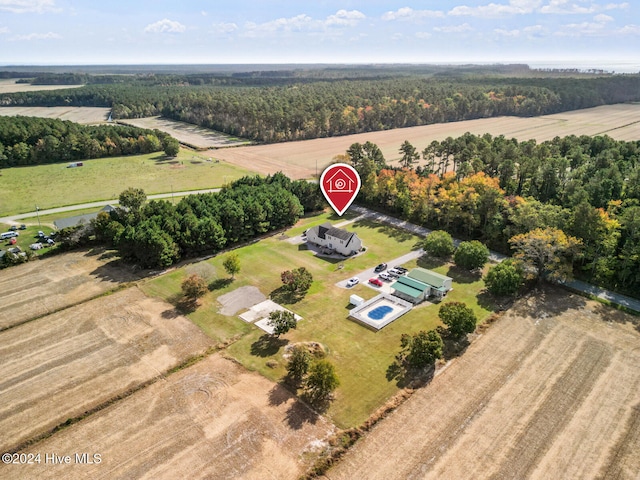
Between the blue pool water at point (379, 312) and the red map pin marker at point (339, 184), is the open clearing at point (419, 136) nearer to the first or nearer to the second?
the red map pin marker at point (339, 184)

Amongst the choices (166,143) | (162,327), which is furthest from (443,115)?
(162,327)

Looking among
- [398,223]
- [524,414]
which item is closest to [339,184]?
[398,223]

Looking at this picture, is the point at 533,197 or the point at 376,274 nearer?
the point at 376,274

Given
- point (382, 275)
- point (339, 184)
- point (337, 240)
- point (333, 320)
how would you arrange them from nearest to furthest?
1. point (333, 320)
2. point (339, 184)
3. point (382, 275)
4. point (337, 240)

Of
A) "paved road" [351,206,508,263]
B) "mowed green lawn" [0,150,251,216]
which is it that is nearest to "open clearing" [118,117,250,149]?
"mowed green lawn" [0,150,251,216]

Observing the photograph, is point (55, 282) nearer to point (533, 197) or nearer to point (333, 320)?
point (333, 320)

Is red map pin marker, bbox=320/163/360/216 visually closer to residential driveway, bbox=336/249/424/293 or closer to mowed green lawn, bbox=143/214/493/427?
residential driveway, bbox=336/249/424/293
